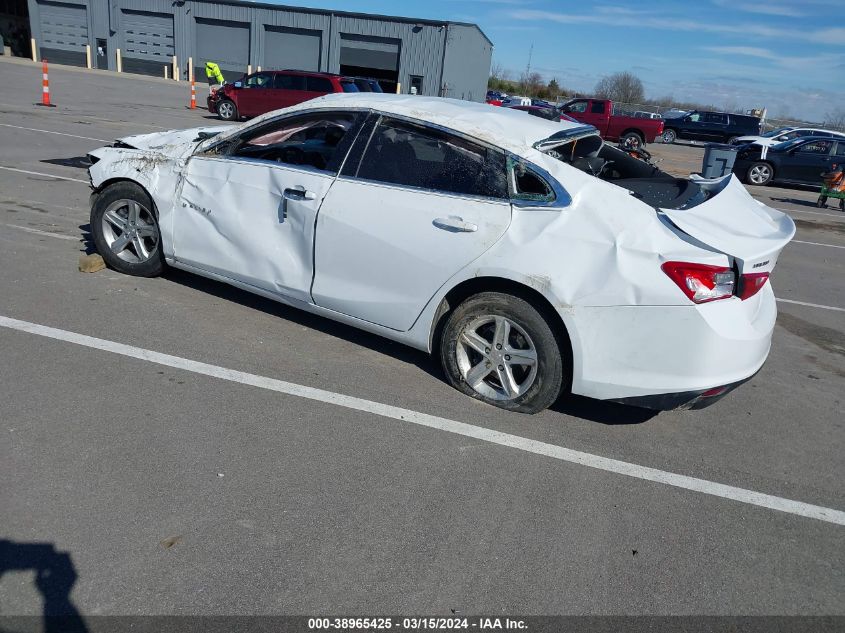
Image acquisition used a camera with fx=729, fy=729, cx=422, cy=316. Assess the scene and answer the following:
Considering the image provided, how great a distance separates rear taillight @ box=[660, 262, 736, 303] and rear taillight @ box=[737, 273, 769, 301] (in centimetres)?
12

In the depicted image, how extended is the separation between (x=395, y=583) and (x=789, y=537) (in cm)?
191

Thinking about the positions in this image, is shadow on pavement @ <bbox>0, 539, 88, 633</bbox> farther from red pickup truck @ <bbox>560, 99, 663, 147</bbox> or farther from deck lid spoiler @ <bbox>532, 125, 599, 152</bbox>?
red pickup truck @ <bbox>560, 99, 663, 147</bbox>

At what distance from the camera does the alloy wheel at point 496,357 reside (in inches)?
167

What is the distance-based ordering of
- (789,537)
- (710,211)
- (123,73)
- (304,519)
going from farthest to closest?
(123,73) → (710,211) → (789,537) → (304,519)

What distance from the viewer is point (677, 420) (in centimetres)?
461

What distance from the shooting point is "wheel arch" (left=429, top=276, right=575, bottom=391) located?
4.10 m

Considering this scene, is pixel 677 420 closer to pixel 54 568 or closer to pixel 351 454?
pixel 351 454

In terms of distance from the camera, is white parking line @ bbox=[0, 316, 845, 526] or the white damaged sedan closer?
white parking line @ bbox=[0, 316, 845, 526]

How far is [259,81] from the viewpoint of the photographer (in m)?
23.7

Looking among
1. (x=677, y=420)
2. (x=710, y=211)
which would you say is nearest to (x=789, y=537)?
(x=677, y=420)

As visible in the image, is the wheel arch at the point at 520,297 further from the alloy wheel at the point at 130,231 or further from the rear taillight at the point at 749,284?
the alloy wheel at the point at 130,231

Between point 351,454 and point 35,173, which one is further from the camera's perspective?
point 35,173

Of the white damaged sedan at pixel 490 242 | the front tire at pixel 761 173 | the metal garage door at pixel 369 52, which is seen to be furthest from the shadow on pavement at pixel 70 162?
the metal garage door at pixel 369 52

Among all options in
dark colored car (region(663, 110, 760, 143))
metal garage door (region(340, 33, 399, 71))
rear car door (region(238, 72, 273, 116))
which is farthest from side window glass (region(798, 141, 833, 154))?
metal garage door (region(340, 33, 399, 71))
